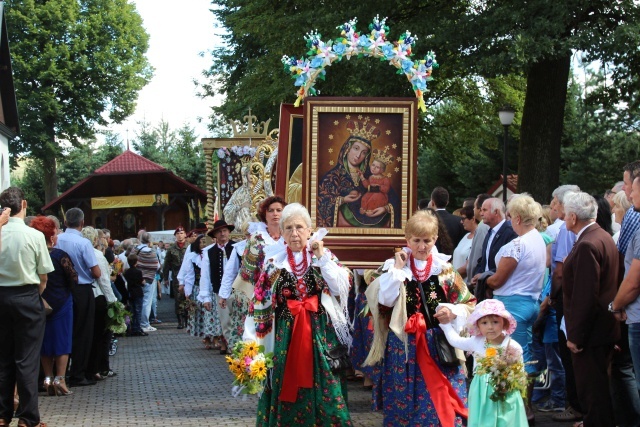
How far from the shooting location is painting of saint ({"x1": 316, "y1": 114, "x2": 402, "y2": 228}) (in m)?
10.0

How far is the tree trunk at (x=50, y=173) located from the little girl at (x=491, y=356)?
52997 mm

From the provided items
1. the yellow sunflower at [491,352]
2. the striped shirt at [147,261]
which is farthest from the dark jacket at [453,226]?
the striped shirt at [147,261]

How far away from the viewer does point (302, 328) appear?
7.76 metres

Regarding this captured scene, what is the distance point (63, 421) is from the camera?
10.0 metres

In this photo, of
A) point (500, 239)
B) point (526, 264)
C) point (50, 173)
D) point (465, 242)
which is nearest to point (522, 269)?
point (526, 264)

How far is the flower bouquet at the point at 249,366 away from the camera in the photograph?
7465 millimetres

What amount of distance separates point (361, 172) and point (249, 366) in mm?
3150

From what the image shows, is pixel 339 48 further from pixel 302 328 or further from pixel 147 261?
pixel 147 261

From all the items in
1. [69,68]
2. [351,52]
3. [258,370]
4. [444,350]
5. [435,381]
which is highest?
[69,68]

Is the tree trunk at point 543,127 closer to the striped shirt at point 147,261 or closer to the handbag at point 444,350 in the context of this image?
the striped shirt at point 147,261

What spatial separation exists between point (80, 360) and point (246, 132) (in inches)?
284

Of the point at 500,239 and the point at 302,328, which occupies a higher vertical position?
the point at 500,239

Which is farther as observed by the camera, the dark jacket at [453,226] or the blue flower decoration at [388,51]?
the dark jacket at [453,226]

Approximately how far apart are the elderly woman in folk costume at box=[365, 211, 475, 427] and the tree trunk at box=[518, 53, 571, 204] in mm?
13720
